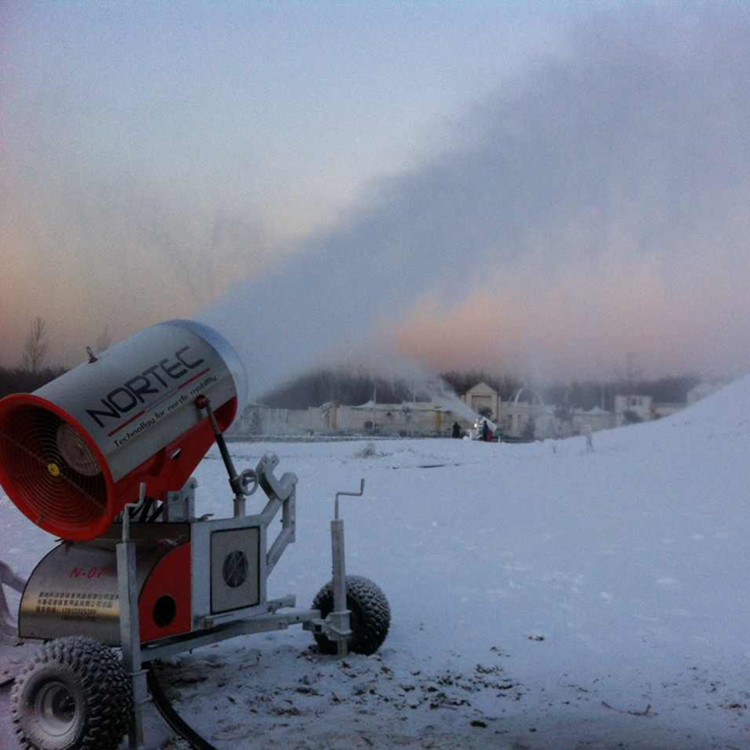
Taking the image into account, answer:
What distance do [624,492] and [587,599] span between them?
540 centimetres

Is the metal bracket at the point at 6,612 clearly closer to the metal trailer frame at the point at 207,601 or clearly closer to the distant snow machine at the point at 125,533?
the distant snow machine at the point at 125,533

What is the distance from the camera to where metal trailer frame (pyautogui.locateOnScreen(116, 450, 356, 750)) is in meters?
4.23

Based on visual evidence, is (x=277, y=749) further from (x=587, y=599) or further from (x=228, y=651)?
(x=587, y=599)

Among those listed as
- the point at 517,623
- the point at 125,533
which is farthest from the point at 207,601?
the point at 517,623

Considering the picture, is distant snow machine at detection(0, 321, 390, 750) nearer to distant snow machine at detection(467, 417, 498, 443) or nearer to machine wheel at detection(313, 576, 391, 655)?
machine wheel at detection(313, 576, 391, 655)

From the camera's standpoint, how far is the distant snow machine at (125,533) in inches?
164

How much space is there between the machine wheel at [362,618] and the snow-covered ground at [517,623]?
0.11 meters

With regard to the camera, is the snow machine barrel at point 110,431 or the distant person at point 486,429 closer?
the snow machine barrel at point 110,431

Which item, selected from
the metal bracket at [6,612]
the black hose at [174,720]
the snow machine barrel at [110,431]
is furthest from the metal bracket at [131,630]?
the metal bracket at [6,612]

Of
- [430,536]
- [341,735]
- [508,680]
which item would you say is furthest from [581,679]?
[430,536]

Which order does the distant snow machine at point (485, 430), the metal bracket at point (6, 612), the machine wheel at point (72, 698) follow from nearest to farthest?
the machine wheel at point (72, 698) → the metal bracket at point (6, 612) → the distant snow machine at point (485, 430)

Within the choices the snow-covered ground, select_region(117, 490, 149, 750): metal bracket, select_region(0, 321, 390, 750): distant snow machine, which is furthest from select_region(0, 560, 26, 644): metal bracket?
select_region(117, 490, 149, 750): metal bracket

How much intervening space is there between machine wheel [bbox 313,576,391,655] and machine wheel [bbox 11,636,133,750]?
195cm

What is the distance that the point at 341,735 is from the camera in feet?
14.1
